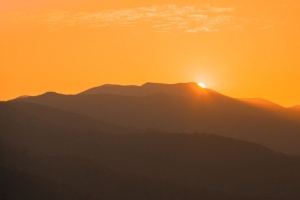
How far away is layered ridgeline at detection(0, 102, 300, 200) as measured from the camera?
116m

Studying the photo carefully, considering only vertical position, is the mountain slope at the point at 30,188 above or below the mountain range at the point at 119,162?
below

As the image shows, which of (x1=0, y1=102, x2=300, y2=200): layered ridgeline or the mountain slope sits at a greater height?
(x1=0, y1=102, x2=300, y2=200): layered ridgeline

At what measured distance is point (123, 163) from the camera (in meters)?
135

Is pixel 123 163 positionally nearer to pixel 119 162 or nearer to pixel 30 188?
pixel 119 162

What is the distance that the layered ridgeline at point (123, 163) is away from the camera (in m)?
116

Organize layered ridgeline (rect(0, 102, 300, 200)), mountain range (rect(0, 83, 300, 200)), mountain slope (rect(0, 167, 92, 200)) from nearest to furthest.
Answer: mountain slope (rect(0, 167, 92, 200))
mountain range (rect(0, 83, 300, 200))
layered ridgeline (rect(0, 102, 300, 200))

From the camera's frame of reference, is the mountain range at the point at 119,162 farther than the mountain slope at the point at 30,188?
Yes

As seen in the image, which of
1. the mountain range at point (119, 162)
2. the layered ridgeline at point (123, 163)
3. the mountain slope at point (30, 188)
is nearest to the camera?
the mountain slope at point (30, 188)

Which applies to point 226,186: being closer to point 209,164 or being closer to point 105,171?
point 209,164

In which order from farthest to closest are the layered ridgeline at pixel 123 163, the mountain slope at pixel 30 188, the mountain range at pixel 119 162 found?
the layered ridgeline at pixel 123 163, the mountain range at pixel 119 162, the mountain slope at pixel 30 188

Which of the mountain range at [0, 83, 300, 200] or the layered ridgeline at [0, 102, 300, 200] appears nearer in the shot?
the mountain range at [0, 83, 300, 200]

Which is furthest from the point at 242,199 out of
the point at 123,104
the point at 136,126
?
the point at 123,104

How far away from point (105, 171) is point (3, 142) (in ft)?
69.9

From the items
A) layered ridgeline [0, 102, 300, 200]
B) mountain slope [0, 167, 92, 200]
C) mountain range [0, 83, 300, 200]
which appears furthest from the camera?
layered ridgeline [0, 102, 300, 200]
